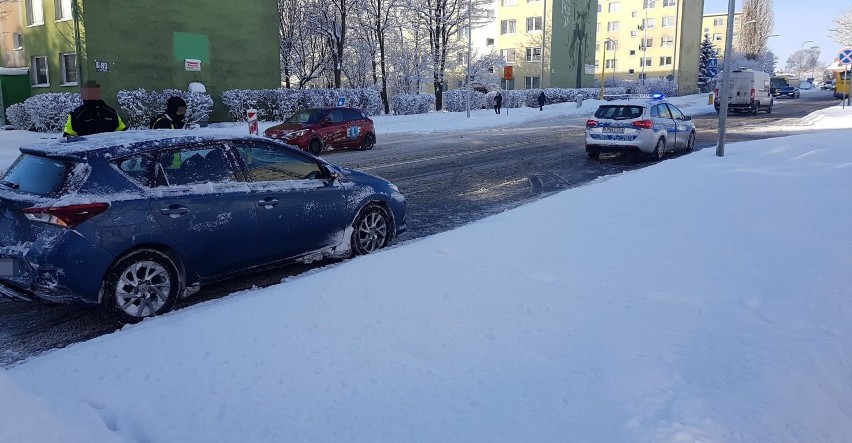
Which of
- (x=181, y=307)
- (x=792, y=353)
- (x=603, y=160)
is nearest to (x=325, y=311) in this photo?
(x=181, y=307)

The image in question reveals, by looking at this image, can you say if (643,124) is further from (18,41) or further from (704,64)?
(704,64)

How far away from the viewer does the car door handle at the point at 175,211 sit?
5035 mm

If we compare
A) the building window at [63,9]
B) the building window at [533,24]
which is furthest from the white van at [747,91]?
the building window at [63,9]

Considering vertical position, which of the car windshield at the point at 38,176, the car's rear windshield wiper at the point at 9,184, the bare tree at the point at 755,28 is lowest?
the car's rear windshield wiper at the point at 9,184

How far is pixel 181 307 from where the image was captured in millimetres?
5406

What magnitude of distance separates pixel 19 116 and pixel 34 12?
585 cm

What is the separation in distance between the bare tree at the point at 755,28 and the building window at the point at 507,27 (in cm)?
4372

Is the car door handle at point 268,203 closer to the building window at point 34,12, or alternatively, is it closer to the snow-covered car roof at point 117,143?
the snow-covered car roof at point 117,143

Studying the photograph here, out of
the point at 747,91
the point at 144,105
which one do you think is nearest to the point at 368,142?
the point at 144,105

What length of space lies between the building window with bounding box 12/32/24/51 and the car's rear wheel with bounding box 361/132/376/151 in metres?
19.5

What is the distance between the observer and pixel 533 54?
61.5 m

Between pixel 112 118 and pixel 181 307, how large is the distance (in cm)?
388

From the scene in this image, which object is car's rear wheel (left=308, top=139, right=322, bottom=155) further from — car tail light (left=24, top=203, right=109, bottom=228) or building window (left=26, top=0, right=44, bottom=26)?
building window (left=26, top=0, right=44, bottom=26)

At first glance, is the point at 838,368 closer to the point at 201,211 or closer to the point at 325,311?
the point at 325,311
